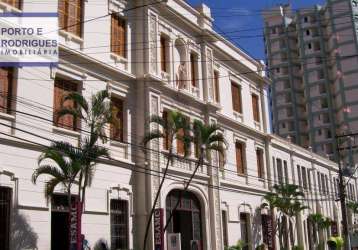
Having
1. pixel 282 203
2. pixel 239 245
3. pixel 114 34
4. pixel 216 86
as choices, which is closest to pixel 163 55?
pixel 114 34

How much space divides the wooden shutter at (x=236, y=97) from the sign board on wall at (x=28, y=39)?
1509cm

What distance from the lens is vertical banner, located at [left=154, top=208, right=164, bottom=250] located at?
2123 cm

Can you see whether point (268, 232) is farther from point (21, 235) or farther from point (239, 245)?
point (21, 235)

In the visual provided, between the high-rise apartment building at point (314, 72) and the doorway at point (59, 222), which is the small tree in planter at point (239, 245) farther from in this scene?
the high-rise apartment building at point (314, 72)

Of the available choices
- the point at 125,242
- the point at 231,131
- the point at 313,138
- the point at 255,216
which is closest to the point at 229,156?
the point at 231,131

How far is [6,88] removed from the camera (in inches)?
692

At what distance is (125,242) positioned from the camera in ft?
69.4

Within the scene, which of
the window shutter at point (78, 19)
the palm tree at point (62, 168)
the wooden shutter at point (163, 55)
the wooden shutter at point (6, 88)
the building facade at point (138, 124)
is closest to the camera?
the palm tree at point (62, 168)

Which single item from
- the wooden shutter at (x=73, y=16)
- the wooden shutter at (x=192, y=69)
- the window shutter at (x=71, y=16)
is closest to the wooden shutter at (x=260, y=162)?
the wooden shutter at (x=192, y=69)

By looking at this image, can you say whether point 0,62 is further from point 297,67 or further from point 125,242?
point 297,67

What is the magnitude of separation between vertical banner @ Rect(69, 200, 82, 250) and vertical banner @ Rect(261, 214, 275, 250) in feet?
60.2

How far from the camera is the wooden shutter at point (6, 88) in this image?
17.3 meters

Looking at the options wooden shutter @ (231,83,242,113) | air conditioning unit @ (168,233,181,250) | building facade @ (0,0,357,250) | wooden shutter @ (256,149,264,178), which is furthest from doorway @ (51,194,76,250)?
wooden shutter @ (256,149,264,178)

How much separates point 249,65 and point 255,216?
32.3 feet
